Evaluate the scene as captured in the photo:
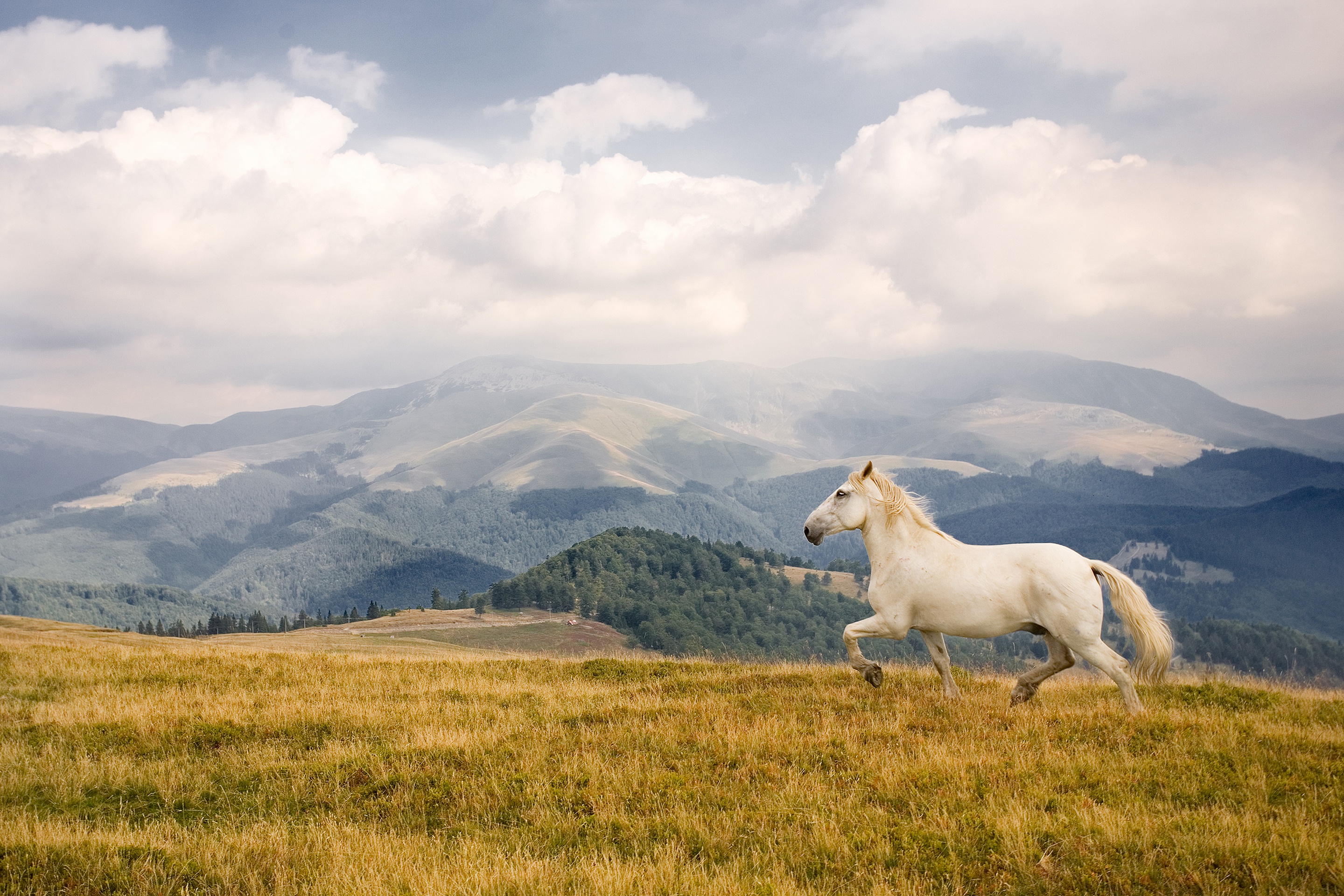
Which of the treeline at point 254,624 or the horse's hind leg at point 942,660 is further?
the treeline at point 254,624

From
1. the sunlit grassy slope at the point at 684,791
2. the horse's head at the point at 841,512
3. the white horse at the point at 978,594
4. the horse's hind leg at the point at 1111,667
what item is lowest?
the sunlit grassy slope at the point at 684,791

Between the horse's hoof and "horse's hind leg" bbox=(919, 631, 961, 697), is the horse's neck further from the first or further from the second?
the horse's hoof

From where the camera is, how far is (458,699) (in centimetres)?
1511

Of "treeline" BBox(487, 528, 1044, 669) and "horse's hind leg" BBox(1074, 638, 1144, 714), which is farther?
"treeline" BBox(487, 528, 1044, 669)

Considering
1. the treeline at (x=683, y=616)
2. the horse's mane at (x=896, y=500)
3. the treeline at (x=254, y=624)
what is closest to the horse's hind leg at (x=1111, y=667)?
the horse's mane at (x=896, y=500)

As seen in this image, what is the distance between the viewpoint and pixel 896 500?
13648 millimetres

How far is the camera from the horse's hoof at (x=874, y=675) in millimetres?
13625

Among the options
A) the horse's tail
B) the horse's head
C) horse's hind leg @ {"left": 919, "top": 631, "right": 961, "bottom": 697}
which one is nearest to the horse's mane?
Result: the horse's head

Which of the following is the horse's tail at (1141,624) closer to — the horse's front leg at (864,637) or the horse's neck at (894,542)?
the horse's neck at (894,542)

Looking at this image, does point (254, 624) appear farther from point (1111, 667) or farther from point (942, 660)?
point (1111, 667)

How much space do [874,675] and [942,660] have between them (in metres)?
1.16

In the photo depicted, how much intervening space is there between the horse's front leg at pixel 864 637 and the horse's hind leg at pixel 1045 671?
84.2 inches

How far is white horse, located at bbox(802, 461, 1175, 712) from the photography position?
11.8 metres

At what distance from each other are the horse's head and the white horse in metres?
0.02
